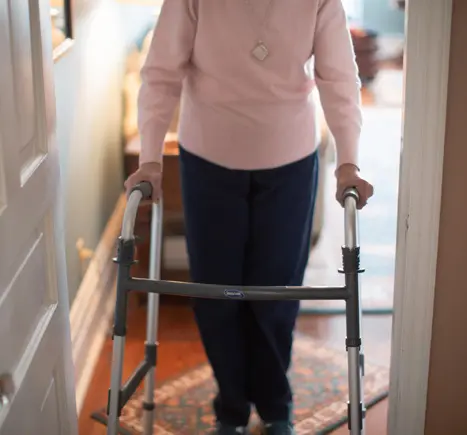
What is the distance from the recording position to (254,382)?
6.86ft

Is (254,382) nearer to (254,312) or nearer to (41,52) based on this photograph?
(254,312)

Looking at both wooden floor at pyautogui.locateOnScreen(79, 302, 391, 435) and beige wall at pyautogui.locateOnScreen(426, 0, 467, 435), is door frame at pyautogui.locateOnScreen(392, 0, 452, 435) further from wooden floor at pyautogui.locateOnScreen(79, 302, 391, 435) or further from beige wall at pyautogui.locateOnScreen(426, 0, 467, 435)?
wooden floor at pyautogui.locateOnScreen(79, 302, 391, 435)

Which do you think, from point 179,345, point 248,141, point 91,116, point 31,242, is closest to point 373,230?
point 179,345

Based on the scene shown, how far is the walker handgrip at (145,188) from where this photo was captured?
162 cm

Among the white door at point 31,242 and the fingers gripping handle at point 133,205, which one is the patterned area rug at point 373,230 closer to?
the fingers gripping handle at point 133,205

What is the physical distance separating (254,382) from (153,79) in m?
0.82

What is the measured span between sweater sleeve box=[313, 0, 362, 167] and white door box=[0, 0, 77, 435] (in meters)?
0.58

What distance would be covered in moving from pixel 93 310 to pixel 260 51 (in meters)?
1.23

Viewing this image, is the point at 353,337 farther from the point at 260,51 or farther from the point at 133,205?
the point at 260,51

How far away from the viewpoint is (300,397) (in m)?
2.43

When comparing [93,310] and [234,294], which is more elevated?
[234,294]

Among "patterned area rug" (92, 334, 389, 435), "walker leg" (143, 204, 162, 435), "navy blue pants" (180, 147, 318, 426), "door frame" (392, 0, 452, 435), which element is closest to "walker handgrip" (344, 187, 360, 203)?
"door frame" (392, 0, 452, 435)

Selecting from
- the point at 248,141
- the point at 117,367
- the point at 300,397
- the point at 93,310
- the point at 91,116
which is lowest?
the point at 300,397

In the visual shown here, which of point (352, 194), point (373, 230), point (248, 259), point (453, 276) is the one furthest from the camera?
point (373, 230)
